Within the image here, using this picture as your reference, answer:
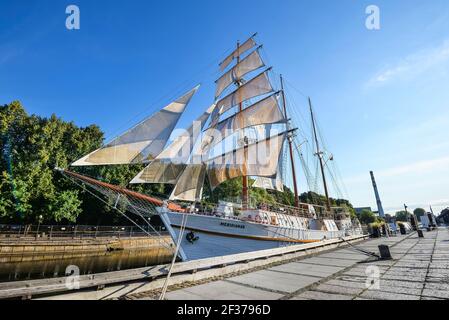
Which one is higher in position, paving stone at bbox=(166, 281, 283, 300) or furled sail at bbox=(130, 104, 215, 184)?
furled sail at bbox=(130, 104, 215, 184)

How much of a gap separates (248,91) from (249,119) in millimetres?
4656

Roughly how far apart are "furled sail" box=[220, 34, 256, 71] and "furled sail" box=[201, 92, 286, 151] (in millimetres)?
10727

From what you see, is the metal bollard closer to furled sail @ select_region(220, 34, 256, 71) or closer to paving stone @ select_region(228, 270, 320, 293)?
paving stone @ select_region(228, 270, 320, 293)

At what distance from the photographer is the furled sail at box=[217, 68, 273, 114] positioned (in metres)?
30.1

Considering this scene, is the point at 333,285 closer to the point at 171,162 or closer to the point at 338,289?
the point at 338,289

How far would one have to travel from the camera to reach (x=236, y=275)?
6266 millimetres

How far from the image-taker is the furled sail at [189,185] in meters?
19.1

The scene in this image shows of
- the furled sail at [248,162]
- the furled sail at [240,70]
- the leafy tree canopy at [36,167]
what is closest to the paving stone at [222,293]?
the leafy tree canopy at [36,167]

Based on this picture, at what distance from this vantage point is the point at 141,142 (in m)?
15.1

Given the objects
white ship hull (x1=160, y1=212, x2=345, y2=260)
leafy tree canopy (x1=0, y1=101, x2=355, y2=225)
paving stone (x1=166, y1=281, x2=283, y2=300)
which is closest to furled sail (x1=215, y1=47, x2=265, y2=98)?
leafy tree canopy (x1=0, y1=101, x2=355, y2=225)

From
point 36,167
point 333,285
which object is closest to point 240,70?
point 36,167
